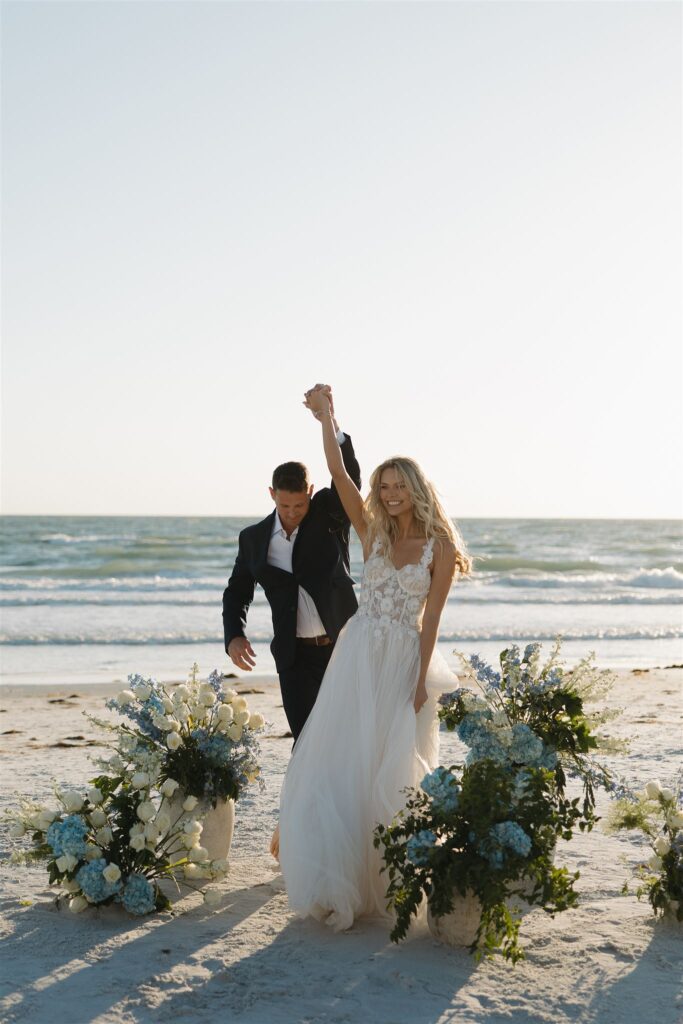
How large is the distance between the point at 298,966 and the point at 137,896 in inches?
33.3

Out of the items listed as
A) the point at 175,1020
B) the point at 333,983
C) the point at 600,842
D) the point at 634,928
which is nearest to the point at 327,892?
the point at 333,983

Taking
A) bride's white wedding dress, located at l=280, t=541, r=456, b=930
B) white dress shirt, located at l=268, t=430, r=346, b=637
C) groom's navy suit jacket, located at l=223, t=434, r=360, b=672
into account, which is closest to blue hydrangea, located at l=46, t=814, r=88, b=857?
bride's white wedding dress, located at l=280, t=541, r=456, b=930

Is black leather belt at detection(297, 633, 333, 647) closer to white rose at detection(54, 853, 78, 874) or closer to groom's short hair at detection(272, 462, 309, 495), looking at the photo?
groom's short hair at detection(272, 462, 309, 495)

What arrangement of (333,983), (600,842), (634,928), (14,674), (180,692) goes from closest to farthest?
(333,983), (634,928), (180,692), (600,842), (14,674)

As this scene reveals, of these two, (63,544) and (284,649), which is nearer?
(284,649)

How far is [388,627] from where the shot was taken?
467 centimetres

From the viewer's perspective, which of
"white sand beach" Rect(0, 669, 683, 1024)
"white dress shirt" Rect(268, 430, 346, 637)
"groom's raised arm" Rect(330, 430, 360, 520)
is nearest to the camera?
"white sand beach" Rect(0, 669, 683, 1024)

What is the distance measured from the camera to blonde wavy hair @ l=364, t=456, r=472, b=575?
4641 mm

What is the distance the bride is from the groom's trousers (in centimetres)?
62

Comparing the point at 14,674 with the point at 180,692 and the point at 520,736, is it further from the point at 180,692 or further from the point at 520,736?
the point at 520,736

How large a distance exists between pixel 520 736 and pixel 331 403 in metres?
1.82

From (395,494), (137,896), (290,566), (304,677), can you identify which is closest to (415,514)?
(395,494)

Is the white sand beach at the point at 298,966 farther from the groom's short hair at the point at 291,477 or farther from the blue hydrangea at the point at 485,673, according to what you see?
the groom's short hair at the point at 291,477

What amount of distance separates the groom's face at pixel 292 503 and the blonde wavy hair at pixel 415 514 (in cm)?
52
